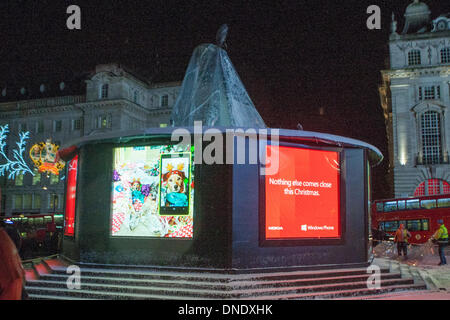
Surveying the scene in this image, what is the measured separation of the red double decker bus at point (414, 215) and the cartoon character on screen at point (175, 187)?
73.1 feet

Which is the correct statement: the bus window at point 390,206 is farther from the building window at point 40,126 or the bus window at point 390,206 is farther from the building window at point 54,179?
the building window at point 40,126

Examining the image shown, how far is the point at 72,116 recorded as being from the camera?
64812 millimetres

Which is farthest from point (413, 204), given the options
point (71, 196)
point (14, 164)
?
point (14, 164)

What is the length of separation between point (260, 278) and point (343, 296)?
6.62ft

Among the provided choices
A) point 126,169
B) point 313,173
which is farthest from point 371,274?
point 126,169

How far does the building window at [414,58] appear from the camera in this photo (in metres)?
48.8

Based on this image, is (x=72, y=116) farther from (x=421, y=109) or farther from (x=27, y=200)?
(x=421, y=109)

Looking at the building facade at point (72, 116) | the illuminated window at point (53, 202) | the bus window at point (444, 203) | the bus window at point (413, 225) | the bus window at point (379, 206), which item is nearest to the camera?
the bus window at point (444, 203)

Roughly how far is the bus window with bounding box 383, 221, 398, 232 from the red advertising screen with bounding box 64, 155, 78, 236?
2458 centimetres

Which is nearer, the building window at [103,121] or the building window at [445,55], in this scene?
the building window at [445,55]

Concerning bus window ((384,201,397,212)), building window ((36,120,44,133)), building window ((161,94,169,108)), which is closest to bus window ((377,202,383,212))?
bus window ((384,201,397,212))

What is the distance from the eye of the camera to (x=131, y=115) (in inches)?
2470

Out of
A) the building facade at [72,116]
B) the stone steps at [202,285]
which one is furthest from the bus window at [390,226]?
the building facade at [72,116]
